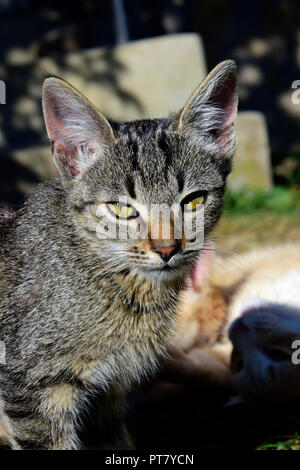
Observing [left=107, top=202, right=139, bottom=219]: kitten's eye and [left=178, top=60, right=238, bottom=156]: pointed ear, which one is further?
[left=178, top=60, right=238, bottom=156]: pointed ear

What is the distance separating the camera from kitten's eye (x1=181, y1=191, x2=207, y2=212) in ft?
9.50

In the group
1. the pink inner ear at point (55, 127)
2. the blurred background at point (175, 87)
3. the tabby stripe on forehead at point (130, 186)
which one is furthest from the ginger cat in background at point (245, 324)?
the pink inner ear at point (55, 127)

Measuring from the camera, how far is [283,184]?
784 cm

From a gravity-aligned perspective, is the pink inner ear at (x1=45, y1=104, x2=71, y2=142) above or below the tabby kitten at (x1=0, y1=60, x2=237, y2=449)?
above

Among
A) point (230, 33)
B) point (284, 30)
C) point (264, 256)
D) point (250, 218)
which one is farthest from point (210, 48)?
point (264, 256)

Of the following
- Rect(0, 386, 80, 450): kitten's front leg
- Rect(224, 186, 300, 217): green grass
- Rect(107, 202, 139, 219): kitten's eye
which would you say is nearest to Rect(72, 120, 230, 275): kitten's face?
Rect(107, 202, 139, 219): kitten's eye

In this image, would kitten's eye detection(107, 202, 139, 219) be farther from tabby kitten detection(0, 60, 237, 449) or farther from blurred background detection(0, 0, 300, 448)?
blurred background detection(0, 0, 300, 448)

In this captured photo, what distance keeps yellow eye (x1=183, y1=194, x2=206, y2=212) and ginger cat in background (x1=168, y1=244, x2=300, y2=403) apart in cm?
48

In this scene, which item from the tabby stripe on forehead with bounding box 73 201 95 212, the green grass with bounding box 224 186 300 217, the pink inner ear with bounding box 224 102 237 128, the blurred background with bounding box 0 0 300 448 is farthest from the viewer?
the green grass with bounding box 224 186 300 217

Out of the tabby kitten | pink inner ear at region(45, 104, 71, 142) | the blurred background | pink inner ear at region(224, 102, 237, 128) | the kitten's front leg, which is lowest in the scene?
the kitten's front leg

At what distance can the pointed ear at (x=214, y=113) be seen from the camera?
9.75 feet

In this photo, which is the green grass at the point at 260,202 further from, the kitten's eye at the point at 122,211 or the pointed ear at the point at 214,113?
the kitten's eye at the point at 122,211

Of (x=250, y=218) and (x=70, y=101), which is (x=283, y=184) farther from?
(x=70, y=101)

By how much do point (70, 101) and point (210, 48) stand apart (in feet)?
21.0
